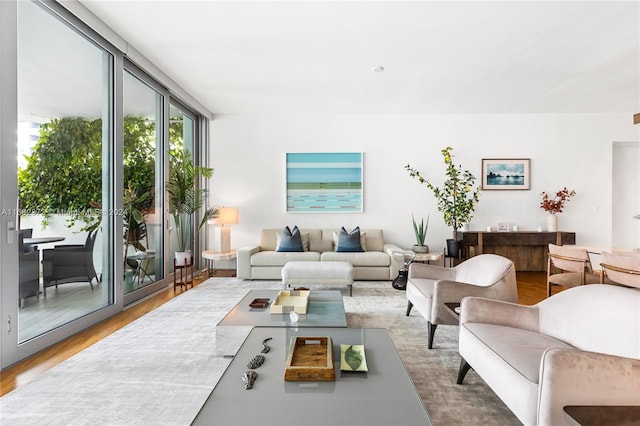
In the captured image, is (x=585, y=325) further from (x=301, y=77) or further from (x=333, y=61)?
(x=301, y=77)

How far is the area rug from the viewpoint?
169cm

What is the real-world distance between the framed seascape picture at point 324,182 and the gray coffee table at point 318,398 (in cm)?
417

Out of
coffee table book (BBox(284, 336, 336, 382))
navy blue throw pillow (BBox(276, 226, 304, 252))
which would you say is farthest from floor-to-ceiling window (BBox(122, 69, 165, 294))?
coffee table book (BBox(284, 336, 336, 382))

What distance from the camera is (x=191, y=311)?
11.3 feet

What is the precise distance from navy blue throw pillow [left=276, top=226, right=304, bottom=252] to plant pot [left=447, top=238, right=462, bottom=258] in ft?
7.99

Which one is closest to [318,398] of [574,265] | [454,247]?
[574,265]

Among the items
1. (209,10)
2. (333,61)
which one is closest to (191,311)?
(209,10)

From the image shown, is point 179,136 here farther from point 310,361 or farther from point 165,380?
point 310,361

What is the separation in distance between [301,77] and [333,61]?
1.98 ft

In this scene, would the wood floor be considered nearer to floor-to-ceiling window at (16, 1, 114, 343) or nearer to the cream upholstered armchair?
floor-to-ceiling window at (16, 1, 114, 343)

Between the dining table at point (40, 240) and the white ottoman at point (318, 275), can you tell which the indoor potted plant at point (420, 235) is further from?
the dining table at point (40, 240)

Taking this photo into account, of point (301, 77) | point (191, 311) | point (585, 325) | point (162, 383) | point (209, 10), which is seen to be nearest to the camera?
point (585, 325)

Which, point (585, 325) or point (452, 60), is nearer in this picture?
point (585, 325)

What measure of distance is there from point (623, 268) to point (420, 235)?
119 inches
